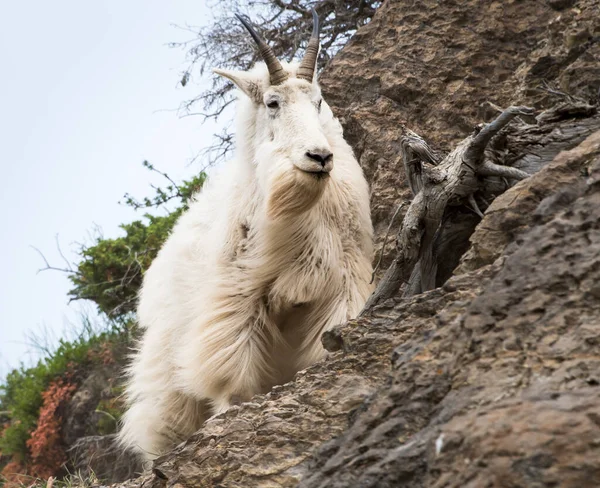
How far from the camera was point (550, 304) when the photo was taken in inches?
104

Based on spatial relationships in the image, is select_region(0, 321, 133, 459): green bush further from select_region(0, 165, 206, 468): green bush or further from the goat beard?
the goat beard

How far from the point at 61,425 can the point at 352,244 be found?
504 centimetres

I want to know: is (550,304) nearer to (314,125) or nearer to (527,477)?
(527,477)

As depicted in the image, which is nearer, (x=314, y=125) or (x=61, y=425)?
(x=314, y=125)

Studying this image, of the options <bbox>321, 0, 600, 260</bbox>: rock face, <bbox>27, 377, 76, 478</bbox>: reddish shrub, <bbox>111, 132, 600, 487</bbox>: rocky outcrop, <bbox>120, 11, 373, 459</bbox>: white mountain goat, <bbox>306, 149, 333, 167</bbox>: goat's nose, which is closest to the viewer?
<bbox>111, 132, 600, 487</bbox>: rocky outcrop

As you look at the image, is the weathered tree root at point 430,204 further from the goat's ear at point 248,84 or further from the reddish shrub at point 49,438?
the reddish shrub at point 49,438

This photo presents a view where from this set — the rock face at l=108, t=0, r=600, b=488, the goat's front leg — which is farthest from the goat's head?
the rock face at l=108, t=0, r=600, b=488

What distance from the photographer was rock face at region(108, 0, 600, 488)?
2.23 m

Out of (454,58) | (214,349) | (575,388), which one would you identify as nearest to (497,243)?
(575,388)

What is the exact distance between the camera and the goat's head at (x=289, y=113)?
16.4 feet

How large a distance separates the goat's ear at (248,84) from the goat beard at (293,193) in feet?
3.01

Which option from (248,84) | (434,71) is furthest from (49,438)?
(434,71)

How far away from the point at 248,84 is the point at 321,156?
1213 mm

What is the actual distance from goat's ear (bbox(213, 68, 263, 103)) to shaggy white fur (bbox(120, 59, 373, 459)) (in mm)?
10
